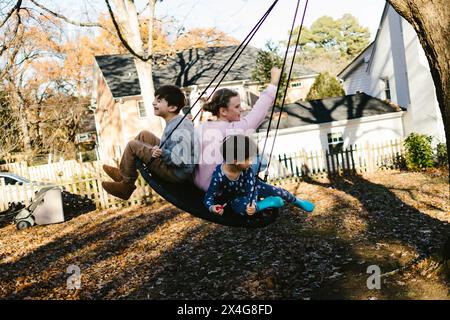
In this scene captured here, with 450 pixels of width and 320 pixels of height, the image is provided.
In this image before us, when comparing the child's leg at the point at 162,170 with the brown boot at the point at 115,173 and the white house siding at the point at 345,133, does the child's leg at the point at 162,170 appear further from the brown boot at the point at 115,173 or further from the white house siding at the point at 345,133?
the white house siding at the point at 345,133

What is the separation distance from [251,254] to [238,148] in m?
4.67

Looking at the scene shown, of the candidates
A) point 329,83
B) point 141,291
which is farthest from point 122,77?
point 141,291

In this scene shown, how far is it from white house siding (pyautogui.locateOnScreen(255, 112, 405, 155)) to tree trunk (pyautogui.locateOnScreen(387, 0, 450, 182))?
16228 millimetres

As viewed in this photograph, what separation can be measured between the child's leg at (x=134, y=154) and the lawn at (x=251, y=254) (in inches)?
103

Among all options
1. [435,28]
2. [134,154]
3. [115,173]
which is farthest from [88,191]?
[435,28]

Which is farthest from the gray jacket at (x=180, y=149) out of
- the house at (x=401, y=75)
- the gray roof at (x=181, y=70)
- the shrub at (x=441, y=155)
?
the gray roof at (x=181, y=70)

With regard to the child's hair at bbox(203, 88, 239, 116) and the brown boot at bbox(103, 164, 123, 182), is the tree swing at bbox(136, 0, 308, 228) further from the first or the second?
the brown boot at bbox(103, 164, 123, 182)

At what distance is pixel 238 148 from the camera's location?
3.50 meters

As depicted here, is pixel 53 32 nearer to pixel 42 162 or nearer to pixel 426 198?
pixel 426 198

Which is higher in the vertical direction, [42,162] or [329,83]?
[329,83]

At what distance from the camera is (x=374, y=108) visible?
2130cm

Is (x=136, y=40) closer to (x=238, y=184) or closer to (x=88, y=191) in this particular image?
(x=88, y=191)

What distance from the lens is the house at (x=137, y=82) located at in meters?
26.8

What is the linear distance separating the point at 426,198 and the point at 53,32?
10.8 metres
